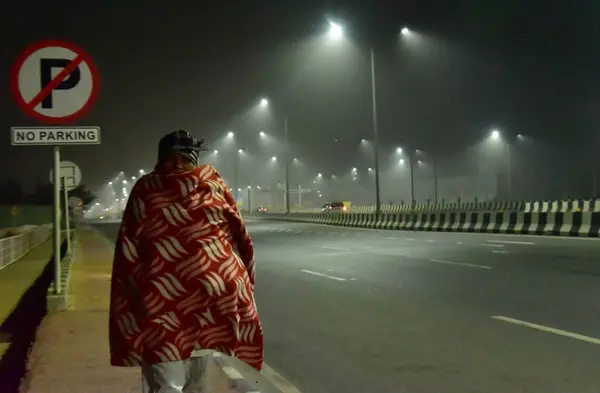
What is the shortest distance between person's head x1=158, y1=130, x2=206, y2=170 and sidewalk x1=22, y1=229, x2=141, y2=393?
242 cm

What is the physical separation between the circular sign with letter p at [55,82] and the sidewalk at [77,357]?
7.48 ft

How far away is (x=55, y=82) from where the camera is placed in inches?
276

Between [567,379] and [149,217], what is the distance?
13.4ft

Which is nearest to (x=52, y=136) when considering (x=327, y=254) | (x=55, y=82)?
(x=55, y=82)

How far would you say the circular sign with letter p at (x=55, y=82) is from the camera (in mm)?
6844

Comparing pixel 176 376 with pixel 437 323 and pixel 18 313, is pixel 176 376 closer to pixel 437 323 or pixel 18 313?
pixel 437 323

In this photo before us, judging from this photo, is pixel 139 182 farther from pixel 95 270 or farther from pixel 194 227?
pixel 95 270

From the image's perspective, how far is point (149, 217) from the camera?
3250 mm

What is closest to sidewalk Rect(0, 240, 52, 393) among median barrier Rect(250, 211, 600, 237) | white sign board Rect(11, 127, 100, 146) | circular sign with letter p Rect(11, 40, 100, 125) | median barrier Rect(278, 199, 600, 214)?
white sign board Rect(11, 127, 100, 146)

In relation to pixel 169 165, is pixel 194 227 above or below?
below

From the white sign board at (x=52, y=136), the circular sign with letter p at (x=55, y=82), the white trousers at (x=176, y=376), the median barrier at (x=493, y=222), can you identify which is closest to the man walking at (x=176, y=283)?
the white trousers at (x=176, y=376)

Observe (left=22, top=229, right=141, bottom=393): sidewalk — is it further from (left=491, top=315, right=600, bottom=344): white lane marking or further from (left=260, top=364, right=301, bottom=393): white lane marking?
(left=491, top=315, right=600, bottom=344): white lane marking

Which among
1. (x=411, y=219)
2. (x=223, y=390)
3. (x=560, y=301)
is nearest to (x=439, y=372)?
(x=223, y=390)

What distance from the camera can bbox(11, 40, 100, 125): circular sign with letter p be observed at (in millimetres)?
6844
